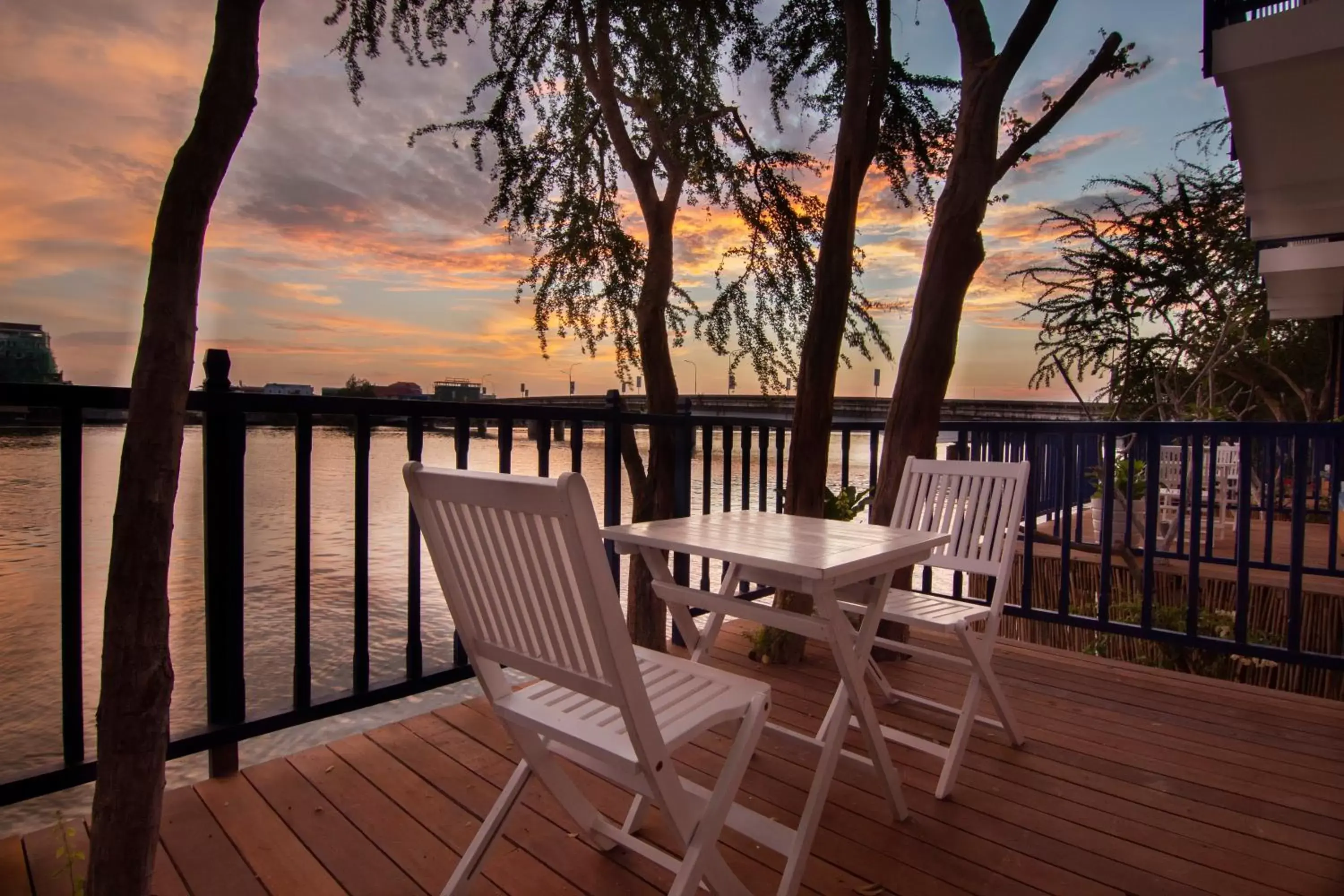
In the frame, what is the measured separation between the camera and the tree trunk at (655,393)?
3750mm

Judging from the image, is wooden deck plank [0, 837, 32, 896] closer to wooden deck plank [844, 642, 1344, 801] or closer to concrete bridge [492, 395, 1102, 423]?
concrete bridge [492, 395, 1102, 423]

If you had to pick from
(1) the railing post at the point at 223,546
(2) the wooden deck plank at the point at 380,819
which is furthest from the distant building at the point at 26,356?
(2) the wooden deck plank at the point at 380,819

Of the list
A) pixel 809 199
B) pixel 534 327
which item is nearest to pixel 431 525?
pixel 534 327

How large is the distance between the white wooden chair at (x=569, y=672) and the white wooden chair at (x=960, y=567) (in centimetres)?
74

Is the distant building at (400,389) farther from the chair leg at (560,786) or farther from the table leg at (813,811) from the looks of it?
the table leg at (813,811)

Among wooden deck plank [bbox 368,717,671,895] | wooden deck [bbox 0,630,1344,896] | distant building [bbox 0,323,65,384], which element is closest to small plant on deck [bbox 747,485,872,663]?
wooden deck [bbox 0,630,1344,896]

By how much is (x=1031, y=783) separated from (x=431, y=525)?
199cm

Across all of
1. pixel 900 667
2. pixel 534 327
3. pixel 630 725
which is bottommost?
pixel 900 667

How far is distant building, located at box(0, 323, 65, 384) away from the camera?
162 cm

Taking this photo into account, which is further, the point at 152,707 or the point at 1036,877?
the point at 1036,877

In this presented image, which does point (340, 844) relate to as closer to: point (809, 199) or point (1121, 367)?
point (809, 199)

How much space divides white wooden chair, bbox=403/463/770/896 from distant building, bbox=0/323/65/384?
93 centimetres

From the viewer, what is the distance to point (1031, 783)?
2.20 metres

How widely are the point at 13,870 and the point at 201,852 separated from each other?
0.38 m
